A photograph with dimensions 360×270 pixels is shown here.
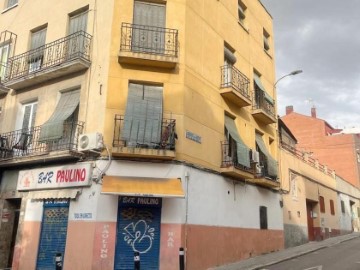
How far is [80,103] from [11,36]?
22.3ft

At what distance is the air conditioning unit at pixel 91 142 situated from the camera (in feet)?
41.4

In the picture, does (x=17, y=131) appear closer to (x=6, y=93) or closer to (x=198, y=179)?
(x=6, y=93)

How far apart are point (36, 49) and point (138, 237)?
9248 millimetres

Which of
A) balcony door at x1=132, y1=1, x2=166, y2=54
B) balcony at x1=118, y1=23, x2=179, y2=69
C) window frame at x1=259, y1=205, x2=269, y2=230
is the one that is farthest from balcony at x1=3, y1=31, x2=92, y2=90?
window frame at x1=259, y1=205, x2=269, y2=230

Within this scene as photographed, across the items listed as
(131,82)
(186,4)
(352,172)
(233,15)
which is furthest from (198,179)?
(352,172)

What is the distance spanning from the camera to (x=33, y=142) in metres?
15.0

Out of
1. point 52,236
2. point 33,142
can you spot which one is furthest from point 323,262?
point 33,142

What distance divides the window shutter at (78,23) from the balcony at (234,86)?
20.1ft

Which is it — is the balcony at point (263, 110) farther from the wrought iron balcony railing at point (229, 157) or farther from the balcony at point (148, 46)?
the balcony at point (148, 46)

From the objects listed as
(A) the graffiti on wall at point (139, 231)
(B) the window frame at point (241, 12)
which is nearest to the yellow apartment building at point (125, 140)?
(A) the graffiti on wall at point (139, 231)

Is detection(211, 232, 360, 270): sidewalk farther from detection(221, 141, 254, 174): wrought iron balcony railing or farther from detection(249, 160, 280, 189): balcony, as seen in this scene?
detection(221, 141, 254, 174): wrought iron balcony railing

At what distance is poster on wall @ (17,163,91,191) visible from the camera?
1295 cm

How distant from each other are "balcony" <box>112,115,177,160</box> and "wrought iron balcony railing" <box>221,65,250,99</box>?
4.50 meters

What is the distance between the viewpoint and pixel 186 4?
15.1 meters
